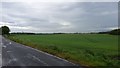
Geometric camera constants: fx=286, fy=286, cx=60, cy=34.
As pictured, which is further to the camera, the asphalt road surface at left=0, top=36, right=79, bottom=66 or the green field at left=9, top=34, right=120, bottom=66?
the green field at left=9, top=34, right=120, bottom=66

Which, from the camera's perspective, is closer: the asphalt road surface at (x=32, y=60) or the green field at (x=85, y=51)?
the asphalt road surface at (x=32, y=60)

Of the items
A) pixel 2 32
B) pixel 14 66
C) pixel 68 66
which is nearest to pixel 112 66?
pixel 68 66

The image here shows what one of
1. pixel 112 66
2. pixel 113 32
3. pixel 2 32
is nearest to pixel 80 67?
pixel 112 66

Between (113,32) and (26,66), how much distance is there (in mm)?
94599

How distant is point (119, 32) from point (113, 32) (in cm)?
846

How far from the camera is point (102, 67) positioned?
18.2m

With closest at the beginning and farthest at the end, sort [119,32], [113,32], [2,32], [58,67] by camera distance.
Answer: [58,67] < [119,32] < [113,32] < [2,32]

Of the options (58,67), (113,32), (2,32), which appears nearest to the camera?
(58,67)

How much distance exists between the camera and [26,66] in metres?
18.5

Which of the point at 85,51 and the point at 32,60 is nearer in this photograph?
the point at 32,60

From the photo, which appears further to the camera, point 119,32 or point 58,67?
point 119,32

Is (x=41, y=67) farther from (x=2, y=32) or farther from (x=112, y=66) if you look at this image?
(x=2, y=32)

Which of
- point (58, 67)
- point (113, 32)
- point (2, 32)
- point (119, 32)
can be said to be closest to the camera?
point (58, 67)

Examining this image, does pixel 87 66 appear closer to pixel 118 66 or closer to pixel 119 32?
pixel 118 66
